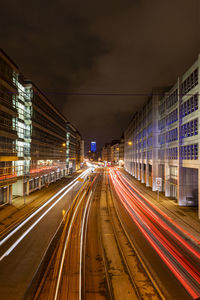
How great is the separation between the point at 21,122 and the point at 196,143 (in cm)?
2670

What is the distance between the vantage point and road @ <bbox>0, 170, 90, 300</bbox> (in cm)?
911

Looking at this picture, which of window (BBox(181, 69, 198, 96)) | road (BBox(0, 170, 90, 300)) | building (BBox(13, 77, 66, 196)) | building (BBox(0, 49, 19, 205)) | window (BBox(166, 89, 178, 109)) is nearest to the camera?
road (BBox(0, 170, 90, 300))

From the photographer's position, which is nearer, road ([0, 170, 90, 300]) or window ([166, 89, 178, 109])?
road ([0, 170, 90, 300])

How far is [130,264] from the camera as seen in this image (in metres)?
10.9

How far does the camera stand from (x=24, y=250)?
12.7 metres

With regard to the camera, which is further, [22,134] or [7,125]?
[22,134]

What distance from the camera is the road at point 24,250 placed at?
9.11 metres

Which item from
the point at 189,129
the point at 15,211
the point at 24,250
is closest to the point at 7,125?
the point at 15,211

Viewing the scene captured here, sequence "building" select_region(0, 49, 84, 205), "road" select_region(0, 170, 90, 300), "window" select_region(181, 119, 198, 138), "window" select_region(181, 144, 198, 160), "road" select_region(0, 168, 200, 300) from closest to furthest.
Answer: "road" select_region(0, 168, 200, 300) → "road" select_region(0, 170, 90, 300) → "window" select_region(181, 144, 198, 160) → "window" select_region(181, 119, 198, 138) → "building" select_region(0, 49, 84, 205)

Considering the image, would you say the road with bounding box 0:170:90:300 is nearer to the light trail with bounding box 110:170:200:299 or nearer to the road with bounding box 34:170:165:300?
the road with bounding box 34:170:165:300

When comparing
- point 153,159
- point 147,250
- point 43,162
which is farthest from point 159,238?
point 43,162

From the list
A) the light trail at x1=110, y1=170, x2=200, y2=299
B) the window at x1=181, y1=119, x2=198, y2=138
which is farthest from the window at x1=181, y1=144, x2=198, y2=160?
the light trail at x1=110, y1=170, x2=200, y2=299

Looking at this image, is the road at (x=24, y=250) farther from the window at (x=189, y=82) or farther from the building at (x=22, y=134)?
the window at (x=189, y=82)

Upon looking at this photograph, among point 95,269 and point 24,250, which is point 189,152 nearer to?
point 95,269
